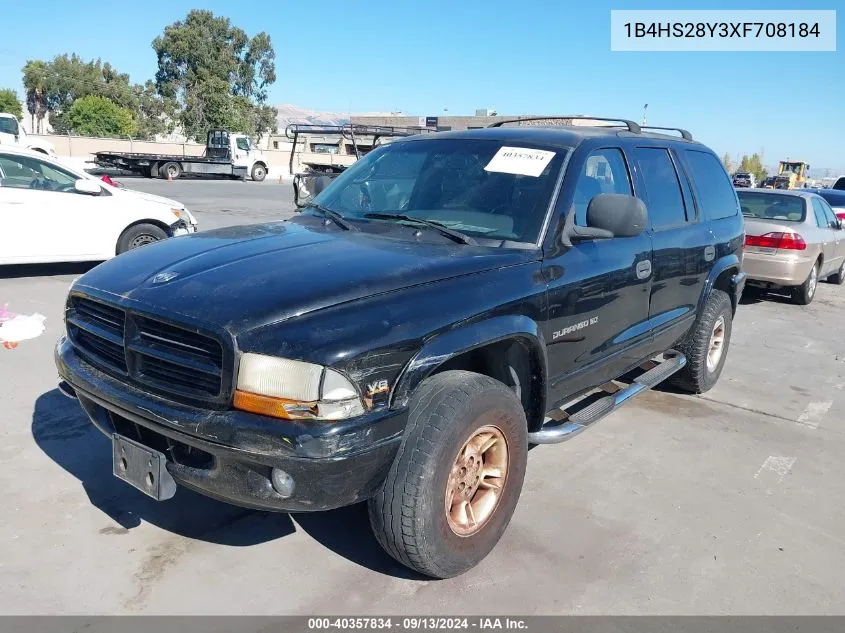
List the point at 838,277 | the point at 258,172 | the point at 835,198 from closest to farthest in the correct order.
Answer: the point at 838,277 → the point at 835,198 → the point at 258,172

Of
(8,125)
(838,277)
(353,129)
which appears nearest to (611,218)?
(353,129)

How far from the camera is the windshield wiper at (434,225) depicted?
133 inches

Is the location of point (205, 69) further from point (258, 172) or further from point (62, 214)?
point (62, 214)

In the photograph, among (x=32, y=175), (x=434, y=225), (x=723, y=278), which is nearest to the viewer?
(x=434, y=225)

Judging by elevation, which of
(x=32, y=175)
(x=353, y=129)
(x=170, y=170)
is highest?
(x=170, y=170)

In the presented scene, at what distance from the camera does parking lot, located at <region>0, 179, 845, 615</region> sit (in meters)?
2.87

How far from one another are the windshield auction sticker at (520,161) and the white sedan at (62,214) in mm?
6271

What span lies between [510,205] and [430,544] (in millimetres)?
1725

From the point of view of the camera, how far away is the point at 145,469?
106 inches

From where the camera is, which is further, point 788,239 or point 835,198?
point 835,198

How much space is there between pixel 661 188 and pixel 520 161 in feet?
4.34

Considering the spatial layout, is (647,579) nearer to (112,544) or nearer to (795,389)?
(112,544)

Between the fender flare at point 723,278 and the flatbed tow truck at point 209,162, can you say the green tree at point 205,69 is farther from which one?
the fender flare at point 723,278

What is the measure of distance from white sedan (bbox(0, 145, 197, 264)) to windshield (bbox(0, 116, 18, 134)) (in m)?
18.5
